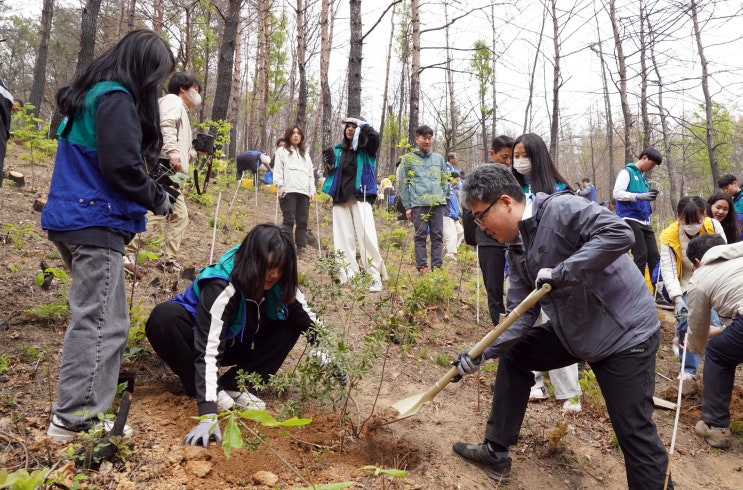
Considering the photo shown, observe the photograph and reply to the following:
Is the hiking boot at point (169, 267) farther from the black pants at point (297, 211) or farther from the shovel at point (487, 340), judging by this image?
the shovel at point (487, 340)

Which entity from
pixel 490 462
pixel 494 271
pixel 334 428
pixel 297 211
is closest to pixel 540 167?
pixel 494 271

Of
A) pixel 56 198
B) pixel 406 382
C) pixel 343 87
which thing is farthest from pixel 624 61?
pixel 343 87

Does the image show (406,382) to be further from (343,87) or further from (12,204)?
(343,87)

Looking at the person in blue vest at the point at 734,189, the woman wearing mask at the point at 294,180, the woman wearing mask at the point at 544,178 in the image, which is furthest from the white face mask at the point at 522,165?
the person in blue vest at the point at 734,189

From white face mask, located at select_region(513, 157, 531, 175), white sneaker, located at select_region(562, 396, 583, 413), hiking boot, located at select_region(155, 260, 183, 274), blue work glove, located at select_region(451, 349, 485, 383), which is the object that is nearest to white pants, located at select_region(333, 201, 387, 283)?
hiking boot, located at select_region(155, 260, 183, 274)

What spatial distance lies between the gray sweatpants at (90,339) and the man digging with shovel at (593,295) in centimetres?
170

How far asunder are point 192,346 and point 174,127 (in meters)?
2.44

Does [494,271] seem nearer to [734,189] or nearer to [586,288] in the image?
[586,288]

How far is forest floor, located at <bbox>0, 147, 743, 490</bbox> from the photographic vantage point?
7.52 feet

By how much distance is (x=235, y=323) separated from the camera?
285 cm

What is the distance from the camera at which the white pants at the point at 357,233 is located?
5598 mm

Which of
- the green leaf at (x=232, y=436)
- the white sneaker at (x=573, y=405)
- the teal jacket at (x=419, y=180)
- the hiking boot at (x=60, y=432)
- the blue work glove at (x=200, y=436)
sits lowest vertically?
the white sneaker at (x=573, y=405)

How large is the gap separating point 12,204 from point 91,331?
15.4 ft

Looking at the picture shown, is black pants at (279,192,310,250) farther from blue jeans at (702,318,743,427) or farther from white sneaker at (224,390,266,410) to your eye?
blue jeans at (702,318,743,427)
